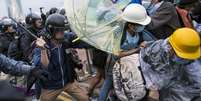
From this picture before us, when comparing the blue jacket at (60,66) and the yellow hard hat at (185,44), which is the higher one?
the yellow hard hat at (185,44)

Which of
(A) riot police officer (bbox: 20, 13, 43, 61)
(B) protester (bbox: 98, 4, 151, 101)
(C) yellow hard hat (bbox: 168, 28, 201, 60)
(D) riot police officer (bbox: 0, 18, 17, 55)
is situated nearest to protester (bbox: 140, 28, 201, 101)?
(C) yellow hard hat (bbox: 168, 28, 201, 60)

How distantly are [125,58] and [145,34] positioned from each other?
1.77 feet

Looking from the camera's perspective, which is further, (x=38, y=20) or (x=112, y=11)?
(x=38, y=20)

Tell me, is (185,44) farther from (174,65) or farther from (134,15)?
(134,15)

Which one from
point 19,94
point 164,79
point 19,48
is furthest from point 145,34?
point 19,48

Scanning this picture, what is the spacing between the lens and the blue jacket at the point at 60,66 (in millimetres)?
5684

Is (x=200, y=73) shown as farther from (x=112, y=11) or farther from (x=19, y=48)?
(x=19, y=48)

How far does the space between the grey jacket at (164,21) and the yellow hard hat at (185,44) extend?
3.79ft

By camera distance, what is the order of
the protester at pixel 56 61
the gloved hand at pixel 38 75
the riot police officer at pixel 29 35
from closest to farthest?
the gloved hand at pixel 38 75
the protester at pixel 56 61
the riot police officer at pixel 29 35

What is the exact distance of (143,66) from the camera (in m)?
4.39

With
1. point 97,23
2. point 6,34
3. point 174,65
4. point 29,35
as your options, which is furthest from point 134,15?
point 6,34

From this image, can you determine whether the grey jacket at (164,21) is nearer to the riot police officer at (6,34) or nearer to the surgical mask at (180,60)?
the surgical mask at (180,60)

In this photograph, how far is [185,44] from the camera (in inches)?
162

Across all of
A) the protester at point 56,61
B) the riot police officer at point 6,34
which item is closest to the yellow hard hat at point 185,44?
the protester at point 56,61
